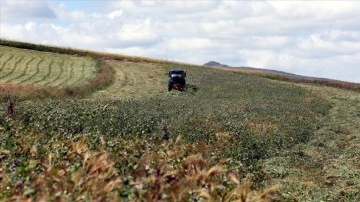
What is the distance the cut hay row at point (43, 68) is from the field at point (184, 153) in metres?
16.2

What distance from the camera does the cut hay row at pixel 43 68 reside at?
46844 millimetres

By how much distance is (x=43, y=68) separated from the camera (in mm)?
54875

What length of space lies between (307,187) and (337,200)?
1.02 m

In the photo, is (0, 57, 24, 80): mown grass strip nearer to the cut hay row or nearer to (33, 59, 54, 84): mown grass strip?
the cut hay row

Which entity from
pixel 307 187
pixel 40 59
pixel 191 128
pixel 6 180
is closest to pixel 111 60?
pixel 40 59

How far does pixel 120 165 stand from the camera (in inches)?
395

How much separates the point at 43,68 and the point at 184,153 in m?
44.4

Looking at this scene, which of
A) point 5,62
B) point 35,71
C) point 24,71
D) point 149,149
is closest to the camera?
point 149,149

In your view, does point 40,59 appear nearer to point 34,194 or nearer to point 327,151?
point 327,151

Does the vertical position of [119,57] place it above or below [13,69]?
above

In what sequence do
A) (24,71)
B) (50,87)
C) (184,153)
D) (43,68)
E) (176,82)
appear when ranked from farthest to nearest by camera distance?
(43,68) → (24,71) → (176,82) → (50,87) → (184,153)

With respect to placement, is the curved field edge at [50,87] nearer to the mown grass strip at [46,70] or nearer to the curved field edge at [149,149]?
the mown grass strip at [46,70]

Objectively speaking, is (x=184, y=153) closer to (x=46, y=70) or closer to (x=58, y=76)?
(x=58, y=76)

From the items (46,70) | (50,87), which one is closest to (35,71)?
(46,70)
